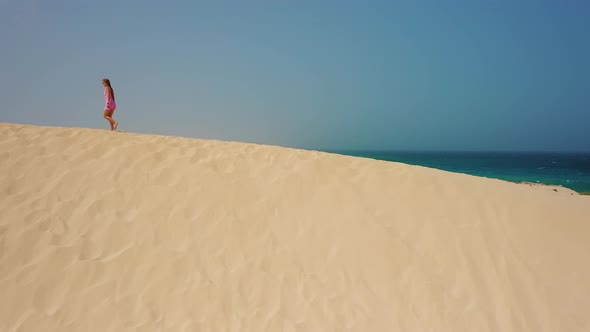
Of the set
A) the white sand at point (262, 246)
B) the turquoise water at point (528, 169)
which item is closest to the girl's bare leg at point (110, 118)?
the white sand at point (262, 246)

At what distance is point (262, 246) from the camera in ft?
16.1

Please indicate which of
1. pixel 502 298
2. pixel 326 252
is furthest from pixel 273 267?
pixel 502 298

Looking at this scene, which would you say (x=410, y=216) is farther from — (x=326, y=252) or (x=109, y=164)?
(x=109, y=164)

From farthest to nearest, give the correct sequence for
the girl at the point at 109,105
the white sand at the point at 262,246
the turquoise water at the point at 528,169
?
the turquoise water at the point at 528,169 → the girl at the point at 109,105 → the white sand at the point at 262,246

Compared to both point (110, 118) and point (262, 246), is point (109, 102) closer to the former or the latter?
point (110, 118)

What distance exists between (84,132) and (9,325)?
513 centimetres

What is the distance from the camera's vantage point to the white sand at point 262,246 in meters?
3.86

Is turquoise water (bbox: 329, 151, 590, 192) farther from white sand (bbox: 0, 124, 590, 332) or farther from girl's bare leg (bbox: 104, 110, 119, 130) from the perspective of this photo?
girl's bare leg (bbox: 104, 110, 119, 130)

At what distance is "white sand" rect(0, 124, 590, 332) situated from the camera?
3.86 meters

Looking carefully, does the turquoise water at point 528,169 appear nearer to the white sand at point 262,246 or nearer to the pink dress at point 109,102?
the white sand at point 262,246

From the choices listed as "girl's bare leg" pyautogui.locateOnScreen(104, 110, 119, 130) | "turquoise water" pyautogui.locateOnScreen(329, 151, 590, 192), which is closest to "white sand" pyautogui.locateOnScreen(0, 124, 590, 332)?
"girl's bare leg" pyautogui.locateOnScreen(104, 110, 119, 130)

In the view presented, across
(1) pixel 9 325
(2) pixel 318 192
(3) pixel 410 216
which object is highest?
(2) pixel 318 192

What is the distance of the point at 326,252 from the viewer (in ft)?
16.1

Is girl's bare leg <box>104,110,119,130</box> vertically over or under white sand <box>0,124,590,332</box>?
over
